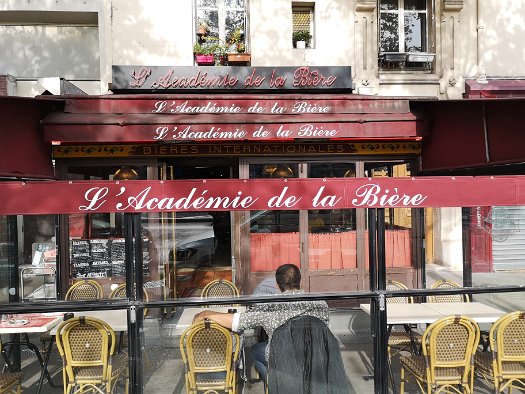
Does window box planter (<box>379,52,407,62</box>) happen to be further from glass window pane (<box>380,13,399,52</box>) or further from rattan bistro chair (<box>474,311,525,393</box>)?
rattan bistro chair (<box>474,311,525,393</box>)

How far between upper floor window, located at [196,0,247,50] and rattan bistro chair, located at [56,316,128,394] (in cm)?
719

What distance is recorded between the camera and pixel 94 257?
677 centimetres

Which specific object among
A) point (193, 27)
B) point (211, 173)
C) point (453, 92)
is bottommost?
point (211, 173)

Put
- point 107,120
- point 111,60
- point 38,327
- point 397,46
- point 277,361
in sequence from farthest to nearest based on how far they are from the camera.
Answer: point 397,46 < point 111,60 < point 107,120 < point 38,327 < point 277,361

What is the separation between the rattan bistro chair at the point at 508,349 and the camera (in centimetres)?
416

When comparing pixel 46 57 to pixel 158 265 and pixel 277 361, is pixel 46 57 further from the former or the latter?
pixel 277 361

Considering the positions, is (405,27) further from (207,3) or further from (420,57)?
(207,3)

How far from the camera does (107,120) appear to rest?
5.40m

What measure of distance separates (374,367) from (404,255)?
9.08 feet

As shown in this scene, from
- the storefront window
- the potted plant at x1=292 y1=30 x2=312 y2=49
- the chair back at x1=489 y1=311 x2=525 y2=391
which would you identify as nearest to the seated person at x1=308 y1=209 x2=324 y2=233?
the storefront window

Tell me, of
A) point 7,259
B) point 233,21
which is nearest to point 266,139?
point 7,259

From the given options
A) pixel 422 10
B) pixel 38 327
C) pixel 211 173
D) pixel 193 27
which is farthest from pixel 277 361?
pixel 422 10

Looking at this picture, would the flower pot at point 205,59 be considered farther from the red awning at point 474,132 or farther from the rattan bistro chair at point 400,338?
the rattan bistro chair at point 400,338

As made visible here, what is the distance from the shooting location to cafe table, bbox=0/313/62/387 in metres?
4.59
